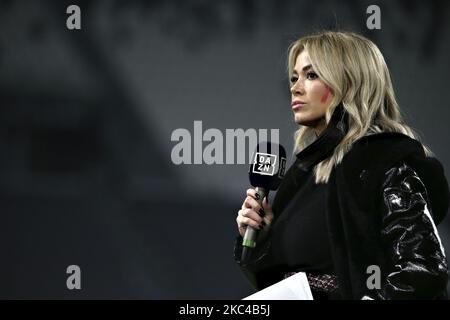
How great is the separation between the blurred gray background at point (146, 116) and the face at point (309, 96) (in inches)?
43.5

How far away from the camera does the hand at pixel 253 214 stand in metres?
1.79

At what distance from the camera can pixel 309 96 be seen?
186cm

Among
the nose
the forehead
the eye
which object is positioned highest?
the forehead

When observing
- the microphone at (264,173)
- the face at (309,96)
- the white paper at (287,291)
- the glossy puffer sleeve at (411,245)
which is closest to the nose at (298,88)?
the face at (309,96)

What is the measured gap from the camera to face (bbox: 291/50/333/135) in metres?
1.86

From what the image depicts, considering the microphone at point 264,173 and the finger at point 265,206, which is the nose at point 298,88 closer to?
the microphone at point 264,173

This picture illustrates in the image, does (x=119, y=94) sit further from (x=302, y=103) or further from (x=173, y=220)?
(x=302, y=103)

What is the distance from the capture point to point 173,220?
309 cm

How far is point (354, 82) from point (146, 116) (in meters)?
1.43
